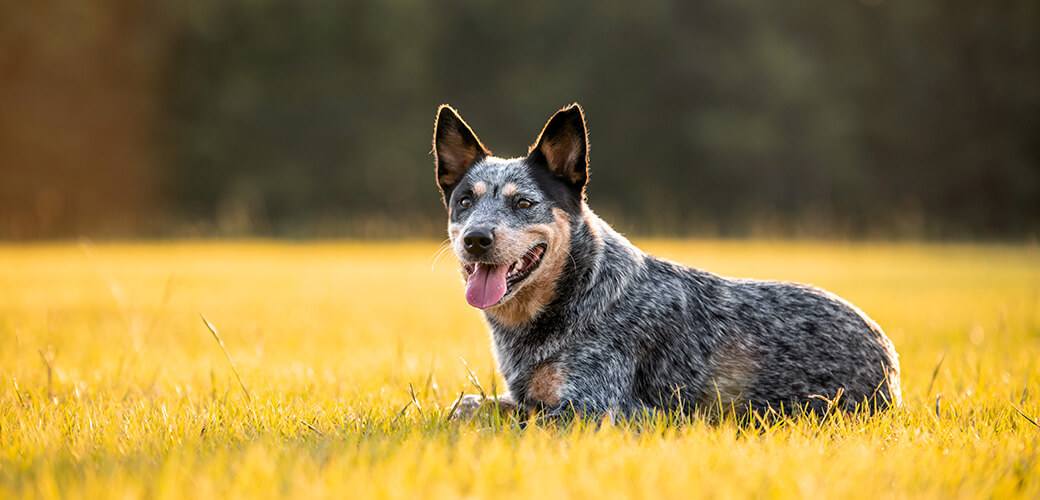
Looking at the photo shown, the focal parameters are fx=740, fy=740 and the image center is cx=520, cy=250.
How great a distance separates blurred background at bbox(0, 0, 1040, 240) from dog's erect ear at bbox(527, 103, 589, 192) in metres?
22.4

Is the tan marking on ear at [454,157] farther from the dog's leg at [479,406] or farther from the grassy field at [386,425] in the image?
the dog's leg at [479,406]

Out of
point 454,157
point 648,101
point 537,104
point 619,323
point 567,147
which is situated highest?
point 648,101

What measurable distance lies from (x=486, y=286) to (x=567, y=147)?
1040 millimetres

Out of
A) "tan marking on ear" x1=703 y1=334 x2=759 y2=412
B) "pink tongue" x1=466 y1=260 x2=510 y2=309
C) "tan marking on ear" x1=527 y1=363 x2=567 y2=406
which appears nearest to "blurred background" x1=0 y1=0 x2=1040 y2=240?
"pink tongue" x1=466 y1=260 x2=510 y2=309

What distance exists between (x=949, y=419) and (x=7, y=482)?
4376 mm

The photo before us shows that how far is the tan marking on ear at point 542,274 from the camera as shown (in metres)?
4.31

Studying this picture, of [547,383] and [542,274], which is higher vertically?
[542,274]

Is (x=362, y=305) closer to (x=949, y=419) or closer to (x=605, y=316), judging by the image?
(x=605, y=316)

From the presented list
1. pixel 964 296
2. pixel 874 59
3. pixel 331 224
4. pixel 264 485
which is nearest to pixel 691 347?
pixel 264 485

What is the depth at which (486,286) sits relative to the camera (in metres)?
4.23

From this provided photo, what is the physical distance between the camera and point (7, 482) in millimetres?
2646

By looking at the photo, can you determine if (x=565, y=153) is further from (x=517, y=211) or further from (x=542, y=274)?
(x=542, y=274)

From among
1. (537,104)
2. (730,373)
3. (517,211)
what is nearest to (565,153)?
(517,211)

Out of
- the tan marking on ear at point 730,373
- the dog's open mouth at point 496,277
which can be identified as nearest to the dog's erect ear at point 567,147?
the dog's open mouth at point 496,277
